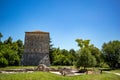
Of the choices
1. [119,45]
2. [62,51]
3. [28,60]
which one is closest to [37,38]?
[28,60]

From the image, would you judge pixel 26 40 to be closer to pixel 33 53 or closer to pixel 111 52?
pixel 33 53

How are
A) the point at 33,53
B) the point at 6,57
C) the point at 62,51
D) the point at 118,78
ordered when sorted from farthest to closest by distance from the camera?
the point at 62,51 < the point at 33,53 < the point at 6,57 < the point at 118,78

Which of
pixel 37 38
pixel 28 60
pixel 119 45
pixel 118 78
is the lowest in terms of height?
pixel 118 78

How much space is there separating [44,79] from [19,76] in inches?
112

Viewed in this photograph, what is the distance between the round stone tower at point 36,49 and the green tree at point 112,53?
54.4ft

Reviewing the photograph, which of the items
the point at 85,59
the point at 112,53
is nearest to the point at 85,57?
the point at 85,59

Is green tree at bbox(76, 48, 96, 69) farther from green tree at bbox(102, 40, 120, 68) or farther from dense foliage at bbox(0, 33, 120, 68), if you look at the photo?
green tree at bbox(102, 40, 120, 68)

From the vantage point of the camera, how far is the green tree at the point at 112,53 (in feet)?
132

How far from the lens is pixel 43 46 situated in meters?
47.5

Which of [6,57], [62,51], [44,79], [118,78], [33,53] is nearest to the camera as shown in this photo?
[44,79]

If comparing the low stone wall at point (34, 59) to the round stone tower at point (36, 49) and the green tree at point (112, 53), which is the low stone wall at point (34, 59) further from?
the green tree at point (112, 53)

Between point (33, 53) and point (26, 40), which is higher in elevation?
point (26, 40)

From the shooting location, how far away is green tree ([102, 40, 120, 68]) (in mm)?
40312

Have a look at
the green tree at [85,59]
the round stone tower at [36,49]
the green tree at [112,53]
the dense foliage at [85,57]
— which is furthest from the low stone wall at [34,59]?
the green tree at [112,53]
